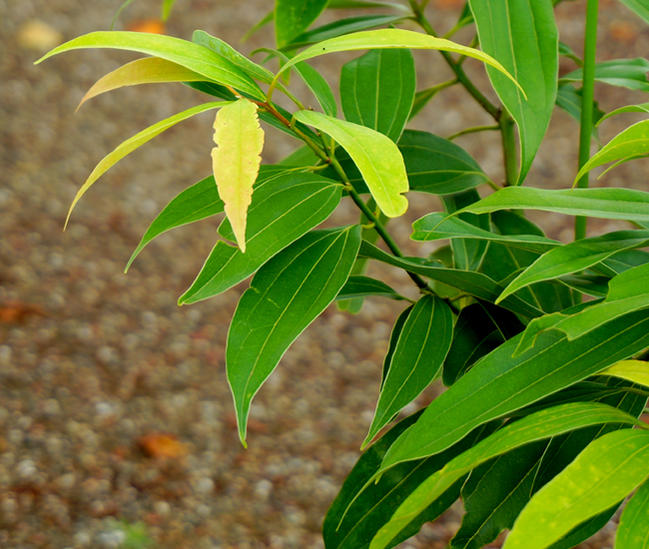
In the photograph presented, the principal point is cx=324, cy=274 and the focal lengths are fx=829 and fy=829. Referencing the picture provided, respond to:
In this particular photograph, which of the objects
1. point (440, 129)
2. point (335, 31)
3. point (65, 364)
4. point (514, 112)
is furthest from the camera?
point (440, 129)

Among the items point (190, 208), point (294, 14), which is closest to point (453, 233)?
point (190, 208)

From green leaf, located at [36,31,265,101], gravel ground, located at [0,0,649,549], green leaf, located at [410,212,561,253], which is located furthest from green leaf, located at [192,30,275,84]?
gravel ground, located at [0,0,649,549]

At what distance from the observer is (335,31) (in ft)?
2.60

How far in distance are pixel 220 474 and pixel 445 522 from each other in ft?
1.23

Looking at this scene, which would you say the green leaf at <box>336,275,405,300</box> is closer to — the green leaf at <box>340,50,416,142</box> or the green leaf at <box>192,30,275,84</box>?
the green leaf at <box>340,50,416,142</box>

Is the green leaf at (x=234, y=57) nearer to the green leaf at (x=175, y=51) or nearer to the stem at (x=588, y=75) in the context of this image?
the green leaf at (x=175, y=51)

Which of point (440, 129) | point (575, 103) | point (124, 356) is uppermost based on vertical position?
point (575, 103)

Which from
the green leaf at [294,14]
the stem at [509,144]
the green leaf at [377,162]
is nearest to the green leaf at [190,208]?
the green leaf at [377,162]

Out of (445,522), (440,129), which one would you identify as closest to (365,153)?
(445,522)

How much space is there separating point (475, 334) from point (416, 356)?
8cm

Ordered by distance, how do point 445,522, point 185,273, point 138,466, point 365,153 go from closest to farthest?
point 365,153 → point 445,522 → point 138,466 → point 185,273

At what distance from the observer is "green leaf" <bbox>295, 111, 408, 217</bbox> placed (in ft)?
1.35

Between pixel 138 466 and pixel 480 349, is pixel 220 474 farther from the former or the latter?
pixel 480 349

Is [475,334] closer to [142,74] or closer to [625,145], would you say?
[625,145]
